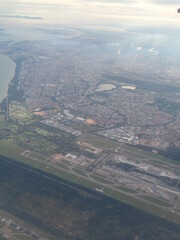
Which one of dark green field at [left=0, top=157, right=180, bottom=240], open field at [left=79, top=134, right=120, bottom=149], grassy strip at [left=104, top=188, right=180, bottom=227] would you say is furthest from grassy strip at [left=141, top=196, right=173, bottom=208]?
open field at [left=79, top=134, right=120, bottom=149]

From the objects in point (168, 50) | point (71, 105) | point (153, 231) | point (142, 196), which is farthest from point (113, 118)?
point (168, 50)

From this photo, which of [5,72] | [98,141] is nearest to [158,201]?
[98,141]

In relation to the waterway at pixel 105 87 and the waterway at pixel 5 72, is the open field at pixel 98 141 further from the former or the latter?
the waterway at pixel 105 87

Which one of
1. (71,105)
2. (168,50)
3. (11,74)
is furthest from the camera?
(168,50)

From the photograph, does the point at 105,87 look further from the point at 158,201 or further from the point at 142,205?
the point at 142,205

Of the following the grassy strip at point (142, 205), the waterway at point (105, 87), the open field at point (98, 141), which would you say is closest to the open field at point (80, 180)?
the grassy strip at point (142, 205)

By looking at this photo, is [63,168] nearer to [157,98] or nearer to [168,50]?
[157,98]

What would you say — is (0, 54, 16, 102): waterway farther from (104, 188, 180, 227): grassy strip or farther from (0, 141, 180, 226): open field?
(104, 188, 180, 227): grassy strip
